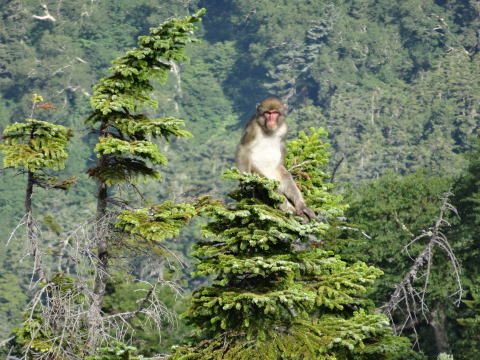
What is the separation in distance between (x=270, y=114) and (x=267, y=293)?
8.17 ft

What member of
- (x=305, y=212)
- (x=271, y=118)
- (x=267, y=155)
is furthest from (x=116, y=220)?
(x=305, y=212)

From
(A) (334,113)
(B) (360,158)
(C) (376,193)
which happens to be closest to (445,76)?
(A) (334,113)

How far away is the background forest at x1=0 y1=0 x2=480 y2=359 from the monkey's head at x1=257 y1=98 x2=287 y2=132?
77.3 meters

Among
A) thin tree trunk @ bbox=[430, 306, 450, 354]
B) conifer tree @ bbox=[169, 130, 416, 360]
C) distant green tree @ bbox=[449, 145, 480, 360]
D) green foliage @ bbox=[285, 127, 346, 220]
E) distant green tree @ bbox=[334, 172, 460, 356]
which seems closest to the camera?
conifer tree @ bbox=[169, 130, 416, 360]

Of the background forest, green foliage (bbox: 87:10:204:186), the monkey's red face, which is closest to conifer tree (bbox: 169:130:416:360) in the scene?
the monkey's red face

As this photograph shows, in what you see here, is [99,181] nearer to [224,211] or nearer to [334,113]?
[224,211]

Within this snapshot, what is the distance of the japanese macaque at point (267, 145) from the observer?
36.4ft

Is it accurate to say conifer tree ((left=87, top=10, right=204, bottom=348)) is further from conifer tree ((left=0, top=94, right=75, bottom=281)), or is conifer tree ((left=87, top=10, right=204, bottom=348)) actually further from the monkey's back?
the monkey's back

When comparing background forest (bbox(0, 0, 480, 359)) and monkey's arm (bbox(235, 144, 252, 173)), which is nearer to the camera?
monkey's arm (bbox(235, 144, 252, 173))

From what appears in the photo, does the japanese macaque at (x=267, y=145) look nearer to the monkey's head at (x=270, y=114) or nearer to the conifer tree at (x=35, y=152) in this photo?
the monkey's head at (x=270, y=114)

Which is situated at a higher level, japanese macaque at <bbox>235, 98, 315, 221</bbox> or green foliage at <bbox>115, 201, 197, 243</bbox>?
japanese macaque at <bbox>235, 98, 315, 221</bbox>

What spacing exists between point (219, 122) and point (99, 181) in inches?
6413

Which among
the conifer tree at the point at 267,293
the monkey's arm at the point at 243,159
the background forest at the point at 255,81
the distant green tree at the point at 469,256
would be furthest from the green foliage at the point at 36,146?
the background forest at the point at 255,81

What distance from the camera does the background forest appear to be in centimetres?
12350
